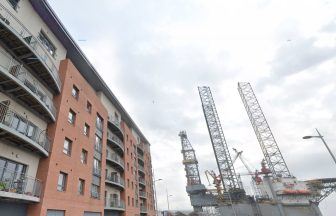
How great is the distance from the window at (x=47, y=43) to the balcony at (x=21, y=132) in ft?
27.2

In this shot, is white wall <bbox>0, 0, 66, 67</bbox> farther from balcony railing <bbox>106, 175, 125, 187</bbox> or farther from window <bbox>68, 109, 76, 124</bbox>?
balcony railing <bbox>106, 175, 125, 187</bbox>

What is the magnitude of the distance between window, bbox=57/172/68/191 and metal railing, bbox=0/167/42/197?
7.69ft

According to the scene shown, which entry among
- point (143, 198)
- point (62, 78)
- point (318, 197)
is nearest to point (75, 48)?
point (62, 78)

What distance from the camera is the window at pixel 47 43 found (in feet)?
66.8

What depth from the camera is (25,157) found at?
15523 mm

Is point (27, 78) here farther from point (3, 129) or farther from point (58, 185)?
point (58, 185)

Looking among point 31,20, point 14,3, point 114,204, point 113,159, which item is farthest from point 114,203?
point 14,3

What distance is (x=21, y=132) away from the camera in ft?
47.5

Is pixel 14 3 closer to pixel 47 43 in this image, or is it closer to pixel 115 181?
pixel 47 43

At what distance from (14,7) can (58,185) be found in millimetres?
14295

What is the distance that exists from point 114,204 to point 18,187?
1789 cm

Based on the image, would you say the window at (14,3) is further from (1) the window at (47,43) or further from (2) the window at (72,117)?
(2) the window at (72,117)

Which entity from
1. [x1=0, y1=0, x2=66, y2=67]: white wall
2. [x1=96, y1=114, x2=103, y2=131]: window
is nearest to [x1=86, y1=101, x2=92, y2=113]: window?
[x1=96, y1=114, x2=103, y2=131]: window

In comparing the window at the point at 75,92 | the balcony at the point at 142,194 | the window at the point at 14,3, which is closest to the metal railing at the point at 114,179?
the window at the point at 75,92
